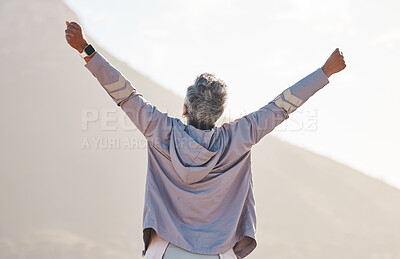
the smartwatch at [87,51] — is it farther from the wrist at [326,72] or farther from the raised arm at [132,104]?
the wrist at [326,72]

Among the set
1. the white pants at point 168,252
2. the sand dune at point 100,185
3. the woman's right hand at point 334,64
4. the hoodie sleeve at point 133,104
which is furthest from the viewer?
the sand dune at point 100,185

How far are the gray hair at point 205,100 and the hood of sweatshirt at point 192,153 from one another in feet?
0.28

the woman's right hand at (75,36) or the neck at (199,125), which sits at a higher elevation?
the woman's right hand at (75,36)

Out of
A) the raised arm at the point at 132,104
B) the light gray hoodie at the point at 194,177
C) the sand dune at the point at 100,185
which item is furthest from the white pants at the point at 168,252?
the sand dune at the point at 100,185

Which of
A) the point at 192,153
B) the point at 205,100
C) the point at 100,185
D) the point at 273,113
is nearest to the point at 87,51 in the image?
the point at 205,100

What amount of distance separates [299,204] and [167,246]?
1502 cm

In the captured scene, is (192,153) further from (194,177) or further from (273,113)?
(273,113)

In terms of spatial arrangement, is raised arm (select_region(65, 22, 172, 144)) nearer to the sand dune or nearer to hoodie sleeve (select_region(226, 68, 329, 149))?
hoodie sleeve (select_region(226, 68, 329, 149))

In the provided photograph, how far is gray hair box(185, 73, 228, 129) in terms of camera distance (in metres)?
3.09

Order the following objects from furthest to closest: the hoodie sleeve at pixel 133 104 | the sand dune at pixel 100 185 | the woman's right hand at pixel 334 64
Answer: the sand dune at pixel 100 185, the woman's right hand at pixel 334 64, the hoodie sleeve at pixel 133 104

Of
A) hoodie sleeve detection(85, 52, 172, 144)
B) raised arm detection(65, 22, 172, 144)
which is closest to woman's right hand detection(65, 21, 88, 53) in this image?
raised arm detection(65, 22, 172, 144)

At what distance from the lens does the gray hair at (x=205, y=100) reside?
3.09 m

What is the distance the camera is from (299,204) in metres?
17.6
